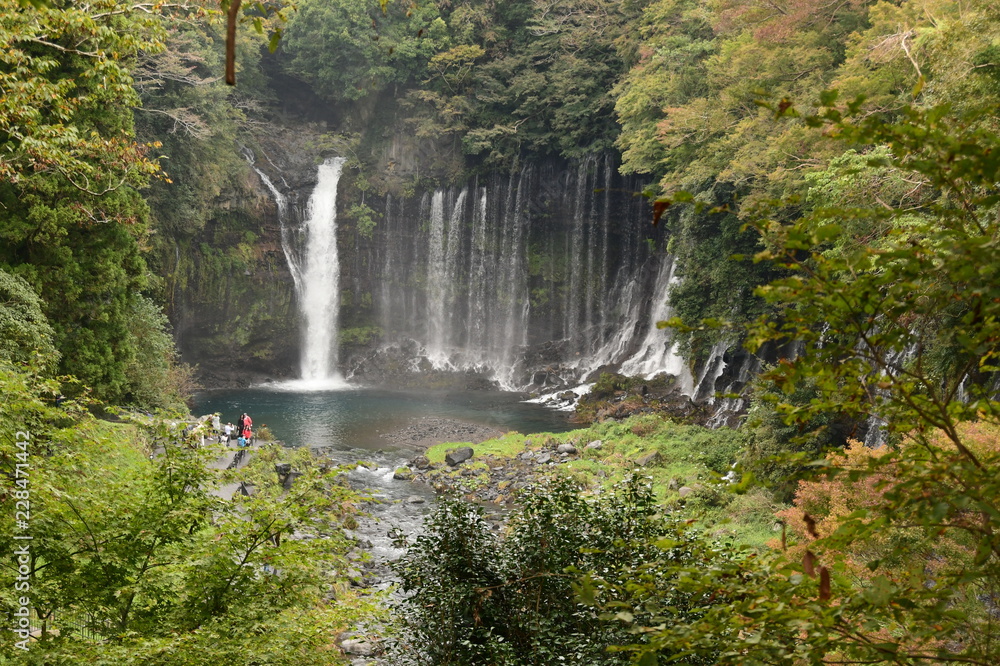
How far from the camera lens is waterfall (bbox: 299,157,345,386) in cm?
3344

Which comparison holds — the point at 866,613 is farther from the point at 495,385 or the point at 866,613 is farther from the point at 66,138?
the point at 495,385

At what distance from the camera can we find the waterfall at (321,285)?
33.4m

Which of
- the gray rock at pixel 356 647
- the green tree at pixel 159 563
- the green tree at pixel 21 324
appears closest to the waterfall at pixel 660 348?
the gray rock at pixel 356 647

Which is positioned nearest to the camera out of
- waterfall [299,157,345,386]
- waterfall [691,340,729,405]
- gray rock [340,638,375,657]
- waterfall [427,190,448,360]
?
gray rock [340,638,375,657]

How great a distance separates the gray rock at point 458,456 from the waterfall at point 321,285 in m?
15.3

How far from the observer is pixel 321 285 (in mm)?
33906

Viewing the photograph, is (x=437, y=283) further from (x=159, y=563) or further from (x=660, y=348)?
(x=159, y=563)

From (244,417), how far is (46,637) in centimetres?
1286

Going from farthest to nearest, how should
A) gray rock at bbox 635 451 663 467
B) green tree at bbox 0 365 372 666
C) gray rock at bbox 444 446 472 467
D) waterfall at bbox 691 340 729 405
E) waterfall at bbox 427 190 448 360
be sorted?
waterfall at bbox 427 190 448 360 → waterfall at bbox 691 340 729 405 → gray rock at bbox 444 446 472 467 → gray rock at bbox 635 451 663 467 → green tree at bbox 0 365 372 666

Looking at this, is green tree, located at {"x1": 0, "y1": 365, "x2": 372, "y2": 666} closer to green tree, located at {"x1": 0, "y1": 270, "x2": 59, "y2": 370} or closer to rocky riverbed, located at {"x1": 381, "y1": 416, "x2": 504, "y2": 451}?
green tree, located at {"x1": 0, "y1": 270, "x2": 59, "y2": 370}

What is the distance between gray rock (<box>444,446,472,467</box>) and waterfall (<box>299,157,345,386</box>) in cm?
1526

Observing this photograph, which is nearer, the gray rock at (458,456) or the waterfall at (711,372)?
the gray rock at (458,456)

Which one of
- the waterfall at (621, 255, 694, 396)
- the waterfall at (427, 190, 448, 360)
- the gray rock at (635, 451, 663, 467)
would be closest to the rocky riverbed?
the gray rock at (635, 451, 663, 467)

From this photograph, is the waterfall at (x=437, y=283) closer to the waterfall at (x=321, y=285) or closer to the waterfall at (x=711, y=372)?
the waterfall at (x=321, y=285)
